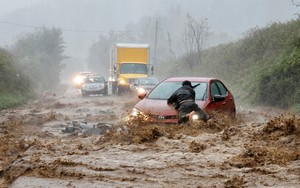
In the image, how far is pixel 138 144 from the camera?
28.5 feet

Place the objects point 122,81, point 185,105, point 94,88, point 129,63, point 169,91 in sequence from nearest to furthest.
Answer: point 185,105, point 169,91, point 122,81, point 129,63, point 94,88

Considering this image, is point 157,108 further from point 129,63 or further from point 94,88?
point 94,88

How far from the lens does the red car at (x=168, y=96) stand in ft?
34.3

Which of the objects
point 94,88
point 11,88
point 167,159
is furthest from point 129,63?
point 167,159

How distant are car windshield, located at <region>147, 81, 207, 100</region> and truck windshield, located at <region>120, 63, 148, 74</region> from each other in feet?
67.9

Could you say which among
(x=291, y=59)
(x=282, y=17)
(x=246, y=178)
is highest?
(x=282, y=17)

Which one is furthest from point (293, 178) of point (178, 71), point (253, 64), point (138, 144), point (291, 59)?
point (178, 71)

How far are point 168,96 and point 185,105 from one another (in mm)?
1446

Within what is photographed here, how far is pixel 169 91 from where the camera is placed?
11.9 meters

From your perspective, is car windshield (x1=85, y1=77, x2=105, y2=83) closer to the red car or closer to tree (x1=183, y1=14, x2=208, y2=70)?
tree (x1=183, y1=14, x2=208, y2=70)

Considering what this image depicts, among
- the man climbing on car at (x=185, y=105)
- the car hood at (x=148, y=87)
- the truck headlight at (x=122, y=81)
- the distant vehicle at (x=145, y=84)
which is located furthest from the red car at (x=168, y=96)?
the truck headlight at (x=122, y=81)

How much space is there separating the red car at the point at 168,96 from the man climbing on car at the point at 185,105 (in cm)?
15

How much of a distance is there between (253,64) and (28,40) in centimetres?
4107

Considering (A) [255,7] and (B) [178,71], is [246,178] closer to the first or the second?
(B) [178,71]
